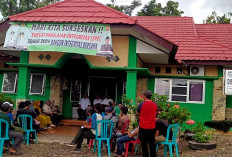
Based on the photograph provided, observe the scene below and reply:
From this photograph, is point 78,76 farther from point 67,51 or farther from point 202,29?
point 202,29

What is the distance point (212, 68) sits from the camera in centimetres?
1244

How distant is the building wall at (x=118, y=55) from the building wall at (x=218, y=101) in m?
4.39

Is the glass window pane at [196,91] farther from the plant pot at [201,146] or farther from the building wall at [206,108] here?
the plant pot at [201,146]

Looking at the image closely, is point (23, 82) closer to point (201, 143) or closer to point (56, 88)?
point (56, 88)

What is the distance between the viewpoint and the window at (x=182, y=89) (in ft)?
41.2

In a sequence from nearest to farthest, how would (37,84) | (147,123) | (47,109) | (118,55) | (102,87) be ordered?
(147,123) < (118,55) < (47,109) < (37,84) < (102,87)

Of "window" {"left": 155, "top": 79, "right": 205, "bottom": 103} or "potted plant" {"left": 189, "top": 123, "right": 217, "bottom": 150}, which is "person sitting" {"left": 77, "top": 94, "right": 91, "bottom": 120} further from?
"potted plant" {"left": 189, "top": 123, "right": 217, "bottom": 150}

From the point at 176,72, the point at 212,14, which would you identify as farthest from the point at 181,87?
the point at 212,14

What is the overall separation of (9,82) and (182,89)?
8388mm

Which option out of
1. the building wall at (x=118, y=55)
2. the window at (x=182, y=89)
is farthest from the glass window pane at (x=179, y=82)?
the building wall at (x=118, y=55)

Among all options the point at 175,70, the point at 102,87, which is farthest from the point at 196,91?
the point at 102,87

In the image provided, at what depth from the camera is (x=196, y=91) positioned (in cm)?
1262

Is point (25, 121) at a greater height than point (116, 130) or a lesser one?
greater

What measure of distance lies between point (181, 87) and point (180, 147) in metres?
4.57
